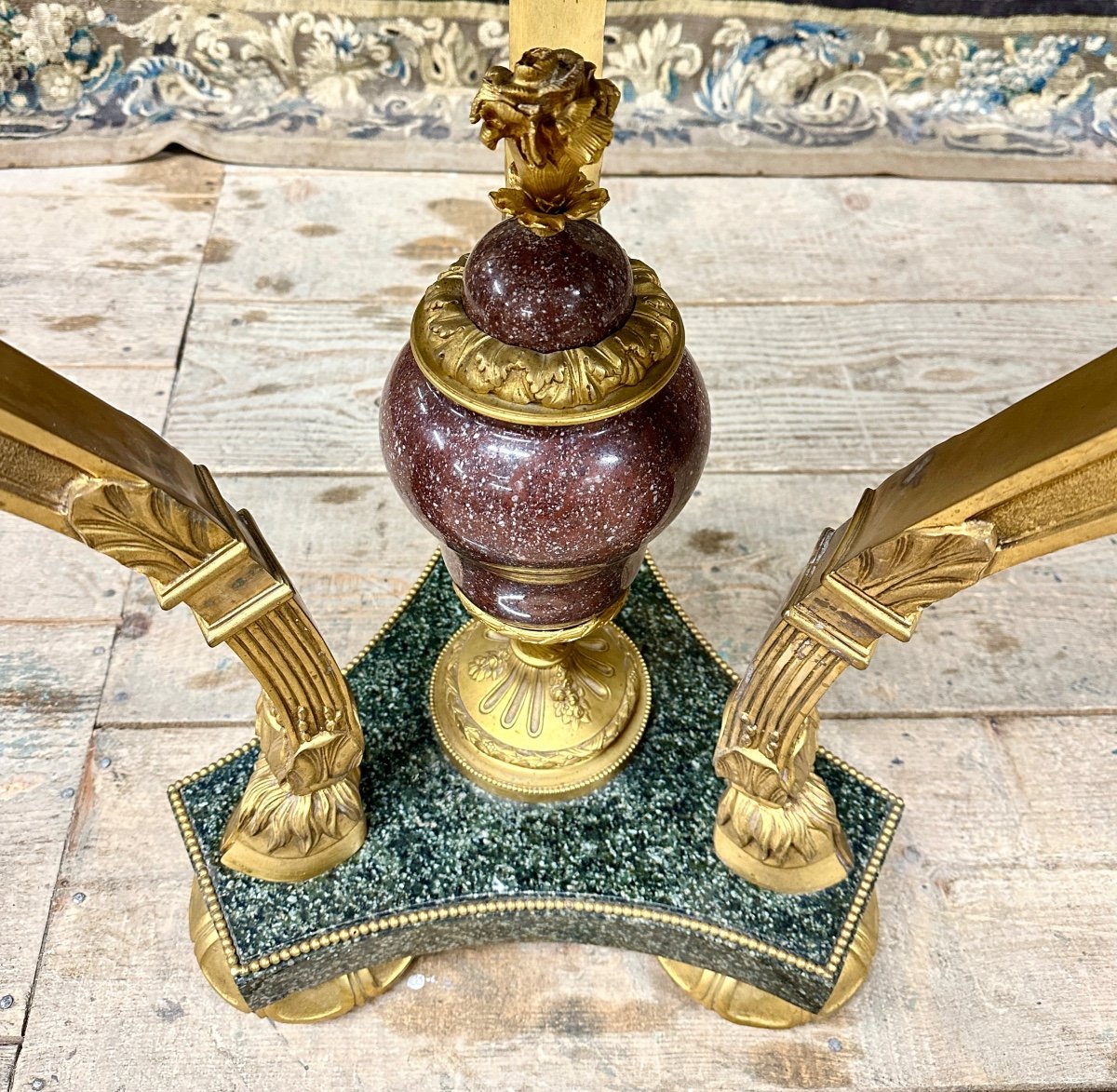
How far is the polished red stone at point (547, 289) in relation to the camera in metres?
0.41

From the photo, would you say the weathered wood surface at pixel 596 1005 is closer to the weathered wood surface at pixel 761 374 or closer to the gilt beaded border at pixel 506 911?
the gilt beaded border at pixel 506 911

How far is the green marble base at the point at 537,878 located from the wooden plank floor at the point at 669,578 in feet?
0.22

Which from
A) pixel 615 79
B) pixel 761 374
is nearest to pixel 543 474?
pixel 761 374

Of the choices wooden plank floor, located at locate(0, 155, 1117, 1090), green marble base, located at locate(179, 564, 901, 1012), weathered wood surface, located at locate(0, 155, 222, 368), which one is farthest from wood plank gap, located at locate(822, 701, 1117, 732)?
weathered wood surface, located at locate(0, 155, 222, 368)

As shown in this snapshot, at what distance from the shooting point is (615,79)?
1264 millimetres

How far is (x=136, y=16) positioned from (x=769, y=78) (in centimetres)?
76

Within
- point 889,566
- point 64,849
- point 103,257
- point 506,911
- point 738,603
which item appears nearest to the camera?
point 889,566

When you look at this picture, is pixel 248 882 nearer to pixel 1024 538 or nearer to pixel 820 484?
pixel 1024 538

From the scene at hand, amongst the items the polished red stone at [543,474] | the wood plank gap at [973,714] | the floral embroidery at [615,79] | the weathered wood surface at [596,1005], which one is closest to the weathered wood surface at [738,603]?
the wood plank gap at [973,714]

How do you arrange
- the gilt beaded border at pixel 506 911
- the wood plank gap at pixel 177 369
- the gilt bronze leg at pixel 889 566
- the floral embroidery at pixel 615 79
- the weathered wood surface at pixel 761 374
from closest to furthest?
the gilt bronze leg at pixel 889 566 < the gilt beaded border at pixel 506 911 < the wood plank gap at pixel 177 369 < the weathered wood surface at pixel 761 374 < the floral embroidery at pixel 615 79

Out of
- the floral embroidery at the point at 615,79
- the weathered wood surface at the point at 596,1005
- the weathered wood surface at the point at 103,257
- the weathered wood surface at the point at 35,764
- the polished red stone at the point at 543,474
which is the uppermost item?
the polished red stone at the point at 543,474

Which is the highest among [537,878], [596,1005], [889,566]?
[889,566]

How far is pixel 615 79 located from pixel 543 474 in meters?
1.00

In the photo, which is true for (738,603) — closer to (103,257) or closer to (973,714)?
(973,714)
